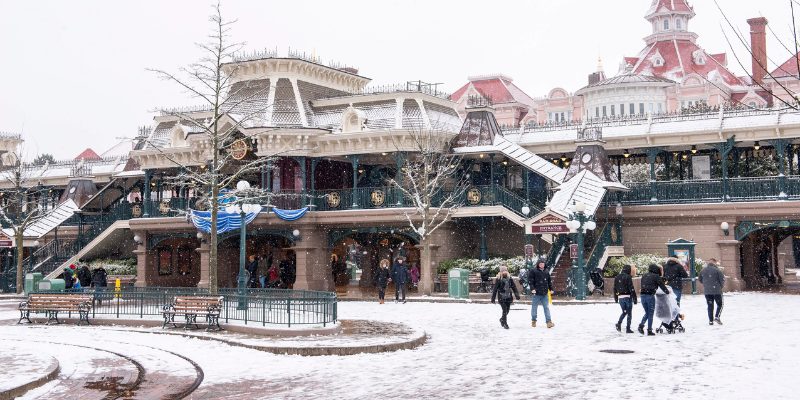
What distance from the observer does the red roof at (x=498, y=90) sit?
282 feet

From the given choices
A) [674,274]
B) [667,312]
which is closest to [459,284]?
[674,274]

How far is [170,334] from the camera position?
20.2 metres

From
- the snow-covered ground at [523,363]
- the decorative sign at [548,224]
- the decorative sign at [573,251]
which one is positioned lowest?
the snow-covered ground at [523,363]

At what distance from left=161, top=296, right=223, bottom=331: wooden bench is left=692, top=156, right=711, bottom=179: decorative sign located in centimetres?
2810

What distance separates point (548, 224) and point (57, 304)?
17.4 meters

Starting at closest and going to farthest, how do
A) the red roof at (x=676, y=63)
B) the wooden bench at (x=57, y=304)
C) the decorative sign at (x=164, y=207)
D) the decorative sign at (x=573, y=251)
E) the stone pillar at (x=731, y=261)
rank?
the wooden bench at (x=57, y=304) < the decorative sign at (x=573, y=251) < the stone pillar at (x=731, y=261) < the decorative sign at (x=164, y=207) < the red roof at (x=676, y=63)

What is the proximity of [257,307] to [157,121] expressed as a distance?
26.7m

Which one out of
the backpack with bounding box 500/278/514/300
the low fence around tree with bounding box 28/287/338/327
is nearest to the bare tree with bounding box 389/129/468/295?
the low fence around tree with bounding box 28/287/338/327

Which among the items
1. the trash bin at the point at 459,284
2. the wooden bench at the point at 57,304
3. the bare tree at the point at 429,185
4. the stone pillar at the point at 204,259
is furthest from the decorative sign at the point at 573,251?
the stone pillar at the point at 204,259

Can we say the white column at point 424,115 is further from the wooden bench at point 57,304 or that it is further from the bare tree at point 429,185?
the wooden bench at point 57,304

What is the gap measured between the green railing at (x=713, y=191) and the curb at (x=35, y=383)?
28.2m

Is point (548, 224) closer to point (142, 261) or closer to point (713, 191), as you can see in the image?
point (713, 191)

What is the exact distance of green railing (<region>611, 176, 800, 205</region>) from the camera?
112 ft

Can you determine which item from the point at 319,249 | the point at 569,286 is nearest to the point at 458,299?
the point at 569,286
